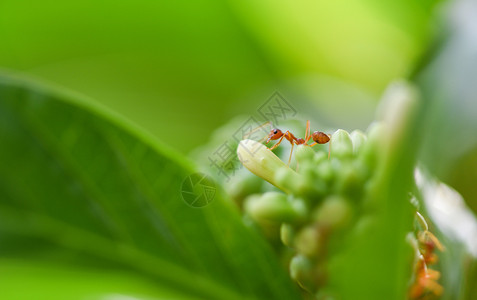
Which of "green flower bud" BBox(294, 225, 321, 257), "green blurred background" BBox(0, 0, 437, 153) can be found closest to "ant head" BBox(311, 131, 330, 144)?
"green flower bud" BBox(294, 225, 321, 257)

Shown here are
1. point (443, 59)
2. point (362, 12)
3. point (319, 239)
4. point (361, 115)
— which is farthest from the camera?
point (362, 12)

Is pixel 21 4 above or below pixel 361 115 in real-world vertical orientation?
above

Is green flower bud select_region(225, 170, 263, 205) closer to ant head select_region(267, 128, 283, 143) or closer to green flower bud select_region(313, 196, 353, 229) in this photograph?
ant head select_region(267, 128, 283, 143)

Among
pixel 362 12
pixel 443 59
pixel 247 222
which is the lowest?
pixel 247 222

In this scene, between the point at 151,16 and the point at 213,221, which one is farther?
the point at 151,16

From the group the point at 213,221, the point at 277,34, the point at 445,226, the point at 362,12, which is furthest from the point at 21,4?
the point at 445,226

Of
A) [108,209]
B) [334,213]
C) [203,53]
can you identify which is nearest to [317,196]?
[334,213]

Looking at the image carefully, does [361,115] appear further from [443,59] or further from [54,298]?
[54,298]
